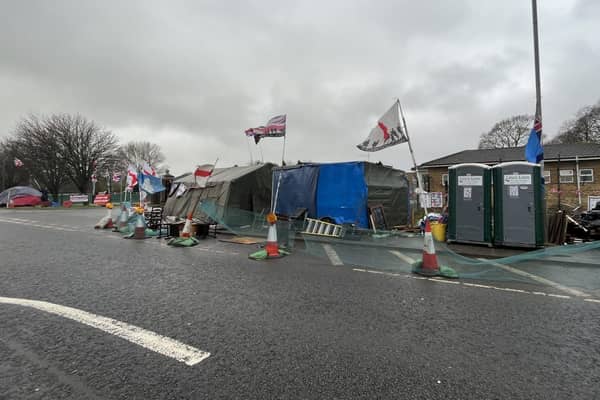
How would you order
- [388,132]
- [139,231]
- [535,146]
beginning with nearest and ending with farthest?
1. [388,132]
2. [535,146]
3. [139,231]

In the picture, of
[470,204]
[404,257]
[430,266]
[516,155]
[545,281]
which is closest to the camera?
[545,281]

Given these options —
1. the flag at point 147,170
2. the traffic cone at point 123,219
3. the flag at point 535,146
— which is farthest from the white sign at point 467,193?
the traffic cone at point 123,219

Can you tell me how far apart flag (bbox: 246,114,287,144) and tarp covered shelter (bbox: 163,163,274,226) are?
226 cm

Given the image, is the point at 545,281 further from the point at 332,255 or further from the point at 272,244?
the point at 272,244

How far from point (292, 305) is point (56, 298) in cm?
336

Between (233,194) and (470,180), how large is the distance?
900 cm

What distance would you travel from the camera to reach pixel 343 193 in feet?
33.8

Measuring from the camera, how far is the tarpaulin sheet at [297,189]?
36.2 ft

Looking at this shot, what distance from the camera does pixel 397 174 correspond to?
11.8 meters

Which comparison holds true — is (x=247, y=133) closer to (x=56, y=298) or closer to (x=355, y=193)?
(x=355, y=193)

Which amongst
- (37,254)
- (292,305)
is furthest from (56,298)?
(37,254)

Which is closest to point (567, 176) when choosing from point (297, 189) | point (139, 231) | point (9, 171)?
point (297, 189)

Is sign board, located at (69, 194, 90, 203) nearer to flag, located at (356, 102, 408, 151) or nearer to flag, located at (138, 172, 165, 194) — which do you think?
flag, located at (138, 172, 165, 194)

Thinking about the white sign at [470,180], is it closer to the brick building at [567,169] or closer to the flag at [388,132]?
the flag at [388,132]
